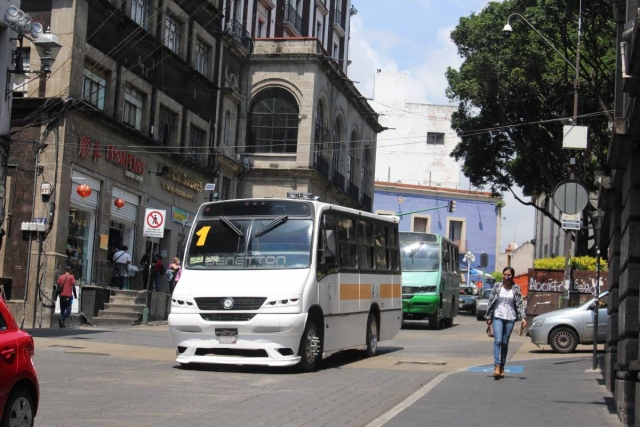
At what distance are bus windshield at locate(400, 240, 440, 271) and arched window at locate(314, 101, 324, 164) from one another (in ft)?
52.5

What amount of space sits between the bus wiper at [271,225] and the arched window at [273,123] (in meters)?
30.0

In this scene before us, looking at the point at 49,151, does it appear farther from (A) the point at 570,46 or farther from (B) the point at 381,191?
(B) the point at 381,191

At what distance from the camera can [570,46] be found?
36156mm

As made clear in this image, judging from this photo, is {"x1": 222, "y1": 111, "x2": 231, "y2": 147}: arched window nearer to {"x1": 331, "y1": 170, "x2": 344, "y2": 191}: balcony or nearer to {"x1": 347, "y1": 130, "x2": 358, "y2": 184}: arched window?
{"x1": 331, "y1": 170, "x2": 344, "y2": 191}: balcony

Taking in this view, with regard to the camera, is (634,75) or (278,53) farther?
(278,53)

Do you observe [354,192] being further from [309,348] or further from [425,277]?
[309,348]

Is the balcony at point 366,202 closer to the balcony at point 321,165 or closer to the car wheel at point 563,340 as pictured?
the balcony at point 321,165

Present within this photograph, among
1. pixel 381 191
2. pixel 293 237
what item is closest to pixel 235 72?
pixel 293 237

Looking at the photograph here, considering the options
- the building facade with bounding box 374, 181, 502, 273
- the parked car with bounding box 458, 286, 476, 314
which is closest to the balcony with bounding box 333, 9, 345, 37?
the parked car with bounding box 458, 286, 476, 314

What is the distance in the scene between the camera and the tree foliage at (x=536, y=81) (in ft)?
116

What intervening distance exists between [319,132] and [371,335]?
1148 inches

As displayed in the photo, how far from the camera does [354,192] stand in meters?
57.1

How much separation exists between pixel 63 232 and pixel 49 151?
2.35 metres

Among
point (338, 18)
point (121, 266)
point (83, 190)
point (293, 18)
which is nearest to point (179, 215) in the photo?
point (121, 266)
